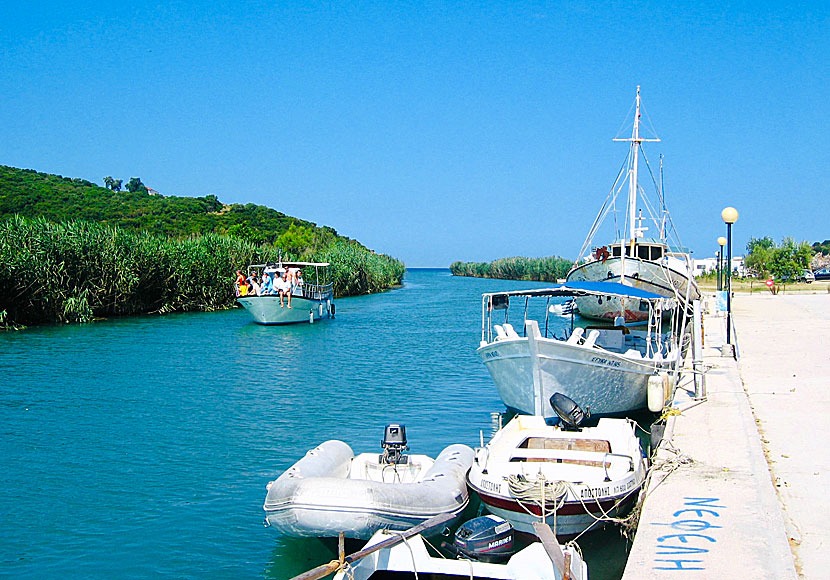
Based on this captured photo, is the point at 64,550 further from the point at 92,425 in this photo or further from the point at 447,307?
the point at 447,307

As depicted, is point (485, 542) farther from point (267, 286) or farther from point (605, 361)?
point (267, 286)

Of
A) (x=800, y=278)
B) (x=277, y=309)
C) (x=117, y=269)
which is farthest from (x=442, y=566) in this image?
(x=800, y=278)

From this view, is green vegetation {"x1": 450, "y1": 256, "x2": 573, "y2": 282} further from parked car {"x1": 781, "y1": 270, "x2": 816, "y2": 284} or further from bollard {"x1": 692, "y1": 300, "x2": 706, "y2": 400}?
bollard {"x1": 692, "y1": 300, "x2": 706, "y2": 400}

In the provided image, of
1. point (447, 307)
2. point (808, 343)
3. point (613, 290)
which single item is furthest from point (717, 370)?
point (447, 307)

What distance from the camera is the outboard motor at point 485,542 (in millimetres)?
7703

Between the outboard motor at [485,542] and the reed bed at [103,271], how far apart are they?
30.2 m

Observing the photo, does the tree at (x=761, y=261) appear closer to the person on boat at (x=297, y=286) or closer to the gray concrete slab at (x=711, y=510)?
the person on boat at (x=297, y=286)

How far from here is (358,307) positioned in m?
50.0

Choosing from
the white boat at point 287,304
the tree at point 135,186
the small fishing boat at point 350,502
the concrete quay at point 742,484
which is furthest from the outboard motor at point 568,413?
the tree at point 135,186

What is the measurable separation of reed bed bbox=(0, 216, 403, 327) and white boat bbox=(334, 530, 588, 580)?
100.0 feet

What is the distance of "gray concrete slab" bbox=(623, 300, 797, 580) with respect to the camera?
598 centimetres

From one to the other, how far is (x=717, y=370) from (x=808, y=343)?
6280mm

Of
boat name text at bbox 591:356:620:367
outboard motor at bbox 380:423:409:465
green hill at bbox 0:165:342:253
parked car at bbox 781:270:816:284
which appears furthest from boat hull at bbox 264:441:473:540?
parked car at bbox 781:270:816:284

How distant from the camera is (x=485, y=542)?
7770mm
